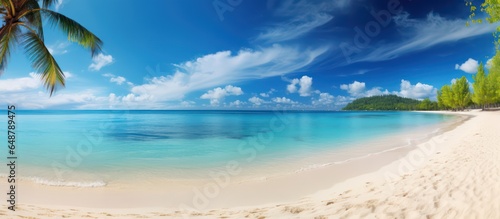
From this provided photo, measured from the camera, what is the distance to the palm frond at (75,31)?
792 centimetres

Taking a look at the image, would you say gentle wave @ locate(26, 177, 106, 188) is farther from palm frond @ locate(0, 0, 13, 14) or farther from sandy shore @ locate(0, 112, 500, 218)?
palm frond @ locate(0, 0, 13, 14)

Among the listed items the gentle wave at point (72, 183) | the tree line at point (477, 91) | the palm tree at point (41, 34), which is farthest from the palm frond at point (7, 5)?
the tree line at point (477, 91)

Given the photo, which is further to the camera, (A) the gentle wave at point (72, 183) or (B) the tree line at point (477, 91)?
(B) the tree line at point (477, 91)

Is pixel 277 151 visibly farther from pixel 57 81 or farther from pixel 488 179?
pixel 57 81

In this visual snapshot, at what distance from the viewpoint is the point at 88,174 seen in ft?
32.2

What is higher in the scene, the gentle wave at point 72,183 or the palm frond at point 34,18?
the palm frond at point 34,18

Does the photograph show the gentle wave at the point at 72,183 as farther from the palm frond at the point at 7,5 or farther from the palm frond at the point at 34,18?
the palm frond at the point at 7,5

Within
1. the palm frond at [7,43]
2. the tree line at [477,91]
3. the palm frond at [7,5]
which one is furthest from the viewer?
the tree line at [477,91]

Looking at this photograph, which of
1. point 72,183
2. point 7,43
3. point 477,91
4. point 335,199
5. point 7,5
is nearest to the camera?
point 335,199

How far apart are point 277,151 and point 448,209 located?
35.0 feet

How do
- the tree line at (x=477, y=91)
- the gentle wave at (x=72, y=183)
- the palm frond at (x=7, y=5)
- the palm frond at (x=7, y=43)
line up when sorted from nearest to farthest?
the palm frond at (x=7, y=5) < the palm frond at (x=7, y=43) < the gentle wave at (x=72, y=183) < the tree line at (x=477, y=91)

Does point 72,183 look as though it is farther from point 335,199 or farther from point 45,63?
Answer: point 335,199

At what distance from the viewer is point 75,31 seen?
8.27m

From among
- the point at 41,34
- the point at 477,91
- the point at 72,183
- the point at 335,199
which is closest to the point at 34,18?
the point at 41,34
